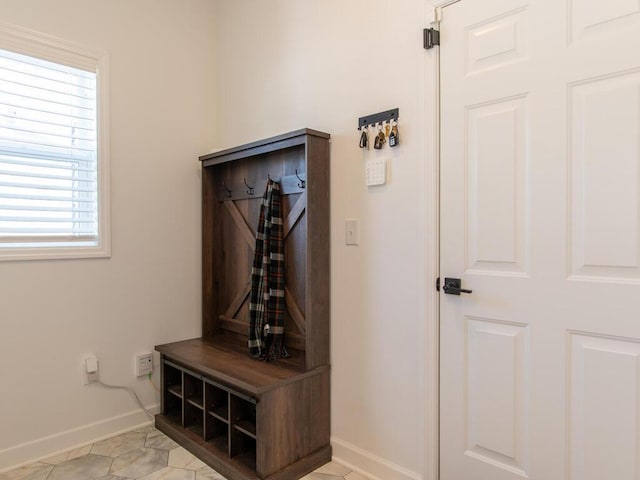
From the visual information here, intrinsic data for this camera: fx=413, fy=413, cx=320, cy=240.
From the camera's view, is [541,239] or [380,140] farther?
[380,140]

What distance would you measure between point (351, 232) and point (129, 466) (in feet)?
5.42

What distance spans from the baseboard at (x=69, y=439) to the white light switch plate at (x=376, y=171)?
2.02 meters

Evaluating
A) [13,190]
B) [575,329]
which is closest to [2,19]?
[13,190]

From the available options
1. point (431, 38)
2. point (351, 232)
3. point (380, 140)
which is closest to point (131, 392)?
point (351, 232)

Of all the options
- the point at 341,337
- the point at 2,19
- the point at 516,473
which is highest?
the point at 2,19

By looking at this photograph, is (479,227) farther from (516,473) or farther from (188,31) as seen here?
(188,31)

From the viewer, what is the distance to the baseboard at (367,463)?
191 centimetres

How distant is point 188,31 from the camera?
284cm

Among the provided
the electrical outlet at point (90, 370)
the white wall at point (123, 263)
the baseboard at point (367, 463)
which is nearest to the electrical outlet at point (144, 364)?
the white wall at point (123, 263)

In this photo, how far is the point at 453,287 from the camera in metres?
1.75

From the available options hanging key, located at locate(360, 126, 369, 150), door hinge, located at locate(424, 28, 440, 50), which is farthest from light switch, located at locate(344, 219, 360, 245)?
door hinge, located at locate(424, 28, 440, 50)

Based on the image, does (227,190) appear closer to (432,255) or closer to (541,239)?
(432,255)

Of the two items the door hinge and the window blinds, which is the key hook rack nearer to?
the door hinge

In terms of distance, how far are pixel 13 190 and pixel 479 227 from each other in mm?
2321
